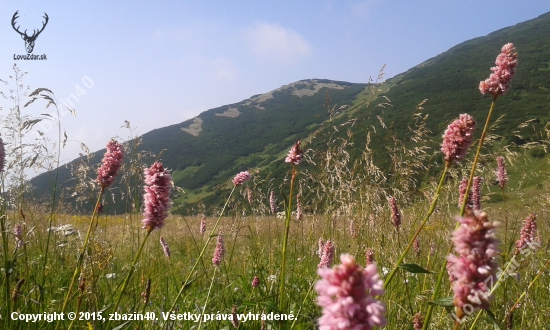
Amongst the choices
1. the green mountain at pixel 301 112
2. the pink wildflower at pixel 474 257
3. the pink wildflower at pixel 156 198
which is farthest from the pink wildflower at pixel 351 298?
the green mountain at pixel 301 112

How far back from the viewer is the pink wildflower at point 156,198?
6.69ft

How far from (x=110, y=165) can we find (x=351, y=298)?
1.82 metres

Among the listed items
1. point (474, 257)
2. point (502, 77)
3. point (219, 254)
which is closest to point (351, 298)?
point (474, 257)

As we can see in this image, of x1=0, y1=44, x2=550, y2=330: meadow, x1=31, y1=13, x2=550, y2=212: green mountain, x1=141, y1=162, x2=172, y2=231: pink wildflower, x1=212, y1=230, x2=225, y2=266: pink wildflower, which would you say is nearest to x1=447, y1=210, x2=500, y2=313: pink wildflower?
x1=0, y1=44, x2=550, y2=330: meadow

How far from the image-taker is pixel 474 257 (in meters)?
1.04

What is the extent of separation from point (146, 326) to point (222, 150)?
11739 centimetres

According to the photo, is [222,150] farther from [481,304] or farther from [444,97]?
[481,304]

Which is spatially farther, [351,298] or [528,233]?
[528,233]

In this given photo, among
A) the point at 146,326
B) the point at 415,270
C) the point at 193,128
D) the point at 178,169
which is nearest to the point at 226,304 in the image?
the point at 146,326

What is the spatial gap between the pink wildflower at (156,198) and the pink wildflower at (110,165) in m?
0.24

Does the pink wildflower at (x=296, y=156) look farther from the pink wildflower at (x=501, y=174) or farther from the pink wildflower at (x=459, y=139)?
the pink wildflower at (x=501, y=174)

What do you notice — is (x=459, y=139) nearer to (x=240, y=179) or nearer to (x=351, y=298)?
(x=351, y=298)

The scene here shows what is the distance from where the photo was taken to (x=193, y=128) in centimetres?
14575

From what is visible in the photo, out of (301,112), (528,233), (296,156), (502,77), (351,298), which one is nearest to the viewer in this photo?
(351,298)
